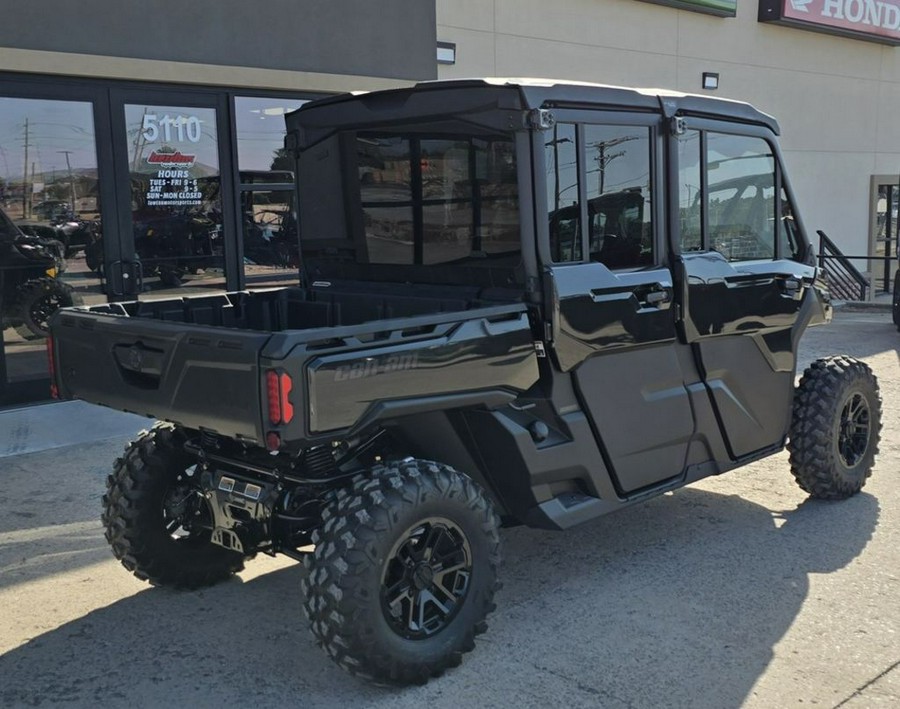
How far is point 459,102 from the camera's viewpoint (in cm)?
405

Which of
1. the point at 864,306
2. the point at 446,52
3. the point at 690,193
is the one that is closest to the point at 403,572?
the point at 690,193

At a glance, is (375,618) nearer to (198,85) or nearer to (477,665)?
(477,665)

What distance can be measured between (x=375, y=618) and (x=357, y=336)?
95cm

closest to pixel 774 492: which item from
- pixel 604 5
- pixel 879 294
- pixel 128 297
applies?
pixel 128 297

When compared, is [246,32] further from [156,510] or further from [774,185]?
[156,510]

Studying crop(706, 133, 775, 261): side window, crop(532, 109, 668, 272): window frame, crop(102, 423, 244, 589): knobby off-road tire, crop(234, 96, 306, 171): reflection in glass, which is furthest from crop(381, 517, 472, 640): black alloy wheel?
crop(234, 96, 306, 171): reflection in glass

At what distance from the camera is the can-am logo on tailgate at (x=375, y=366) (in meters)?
3.29

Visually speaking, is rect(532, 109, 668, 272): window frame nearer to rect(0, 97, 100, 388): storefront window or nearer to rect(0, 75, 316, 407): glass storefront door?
rect(0, 75, 316, 407): glass storefront door

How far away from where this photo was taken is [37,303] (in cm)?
813

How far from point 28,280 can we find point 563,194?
553cm

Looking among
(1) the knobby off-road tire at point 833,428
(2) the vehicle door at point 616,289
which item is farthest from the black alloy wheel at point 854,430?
(2) the vehicle door at point 616,289

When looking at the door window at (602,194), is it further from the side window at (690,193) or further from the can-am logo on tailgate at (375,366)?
the can-am logo on tailgate at (375,366)

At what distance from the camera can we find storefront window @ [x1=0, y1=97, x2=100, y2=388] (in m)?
7.87

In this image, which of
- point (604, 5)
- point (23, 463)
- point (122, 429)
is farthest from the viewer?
point (604, 5)
